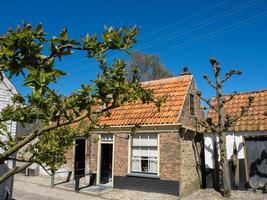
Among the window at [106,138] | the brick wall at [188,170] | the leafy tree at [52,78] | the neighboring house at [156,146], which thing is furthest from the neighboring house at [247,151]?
the leafy tree at [52,78]

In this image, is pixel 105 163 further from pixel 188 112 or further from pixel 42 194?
pixel 188 112

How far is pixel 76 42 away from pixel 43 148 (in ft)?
8.92

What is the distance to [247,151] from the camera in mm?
14586

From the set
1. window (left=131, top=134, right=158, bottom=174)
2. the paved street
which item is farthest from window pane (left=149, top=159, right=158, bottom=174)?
the paved street

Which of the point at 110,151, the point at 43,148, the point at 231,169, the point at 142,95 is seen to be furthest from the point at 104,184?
the point at 142,95

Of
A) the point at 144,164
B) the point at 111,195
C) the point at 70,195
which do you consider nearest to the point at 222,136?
the point at 144,164

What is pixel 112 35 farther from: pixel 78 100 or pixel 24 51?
pixel 24 51

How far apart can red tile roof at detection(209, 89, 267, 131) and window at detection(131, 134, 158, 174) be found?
409 centimetres

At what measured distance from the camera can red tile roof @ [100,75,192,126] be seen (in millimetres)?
14742

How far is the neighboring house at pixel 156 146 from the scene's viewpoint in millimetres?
14070

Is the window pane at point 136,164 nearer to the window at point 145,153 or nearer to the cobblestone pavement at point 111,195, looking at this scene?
the window at point 145,153

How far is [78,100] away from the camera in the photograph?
3104 millimetres

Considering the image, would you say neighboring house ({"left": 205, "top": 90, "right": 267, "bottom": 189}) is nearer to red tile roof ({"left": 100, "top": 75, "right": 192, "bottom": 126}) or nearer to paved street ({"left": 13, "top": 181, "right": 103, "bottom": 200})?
red tile roof ({"left": 100, "top": 75, "right": 192, "bottom": 126})

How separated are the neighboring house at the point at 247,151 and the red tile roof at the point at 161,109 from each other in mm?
2712
